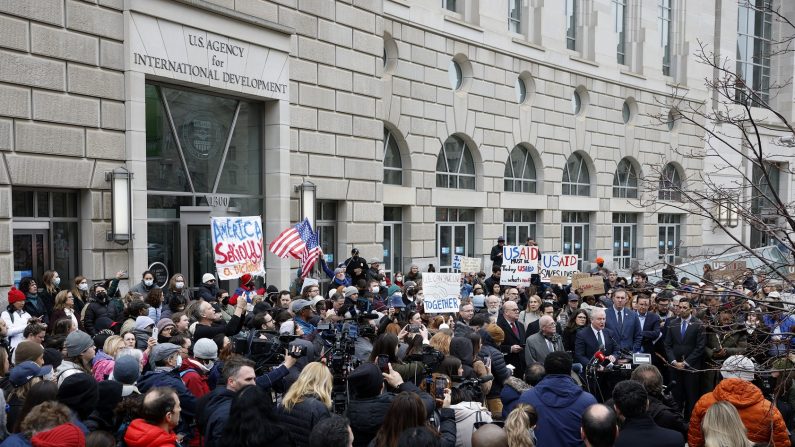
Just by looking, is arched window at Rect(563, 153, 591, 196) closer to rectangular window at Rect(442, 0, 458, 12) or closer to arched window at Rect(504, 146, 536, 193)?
arched window at Rect(504, 146, 536, 193)

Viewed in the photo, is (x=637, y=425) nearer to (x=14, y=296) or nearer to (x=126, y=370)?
(x=126, y=370)

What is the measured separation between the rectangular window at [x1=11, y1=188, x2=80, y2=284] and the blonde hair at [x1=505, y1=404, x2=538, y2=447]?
1106 cm

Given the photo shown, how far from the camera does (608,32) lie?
33.8 m

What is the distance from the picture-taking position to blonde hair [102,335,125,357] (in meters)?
7.54

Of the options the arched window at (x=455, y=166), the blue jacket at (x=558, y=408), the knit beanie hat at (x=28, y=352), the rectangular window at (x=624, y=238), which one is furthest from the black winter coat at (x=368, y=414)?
the rectangular window at (x=624, y=238)

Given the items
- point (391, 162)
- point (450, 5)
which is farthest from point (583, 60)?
point (391, 162)

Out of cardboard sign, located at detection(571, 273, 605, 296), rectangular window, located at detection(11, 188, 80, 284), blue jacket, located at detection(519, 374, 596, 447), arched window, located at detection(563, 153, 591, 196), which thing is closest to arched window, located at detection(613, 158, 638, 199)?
arched window, located at detection(563, 153, 591, 196)

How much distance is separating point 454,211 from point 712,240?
70.0 ft

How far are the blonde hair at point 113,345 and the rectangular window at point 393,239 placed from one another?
55.0 ft

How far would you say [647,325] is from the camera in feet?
38.0

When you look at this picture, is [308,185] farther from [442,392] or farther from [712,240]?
[712,240]

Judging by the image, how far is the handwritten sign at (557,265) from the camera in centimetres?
1858

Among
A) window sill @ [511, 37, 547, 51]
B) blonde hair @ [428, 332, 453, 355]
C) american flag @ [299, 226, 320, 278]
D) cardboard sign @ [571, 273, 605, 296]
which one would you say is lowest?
cardboard sign @ [571, 273, 605, 296]

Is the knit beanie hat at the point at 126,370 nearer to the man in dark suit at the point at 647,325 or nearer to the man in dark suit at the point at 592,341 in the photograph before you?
the man in dark suit at the point at 592,341
